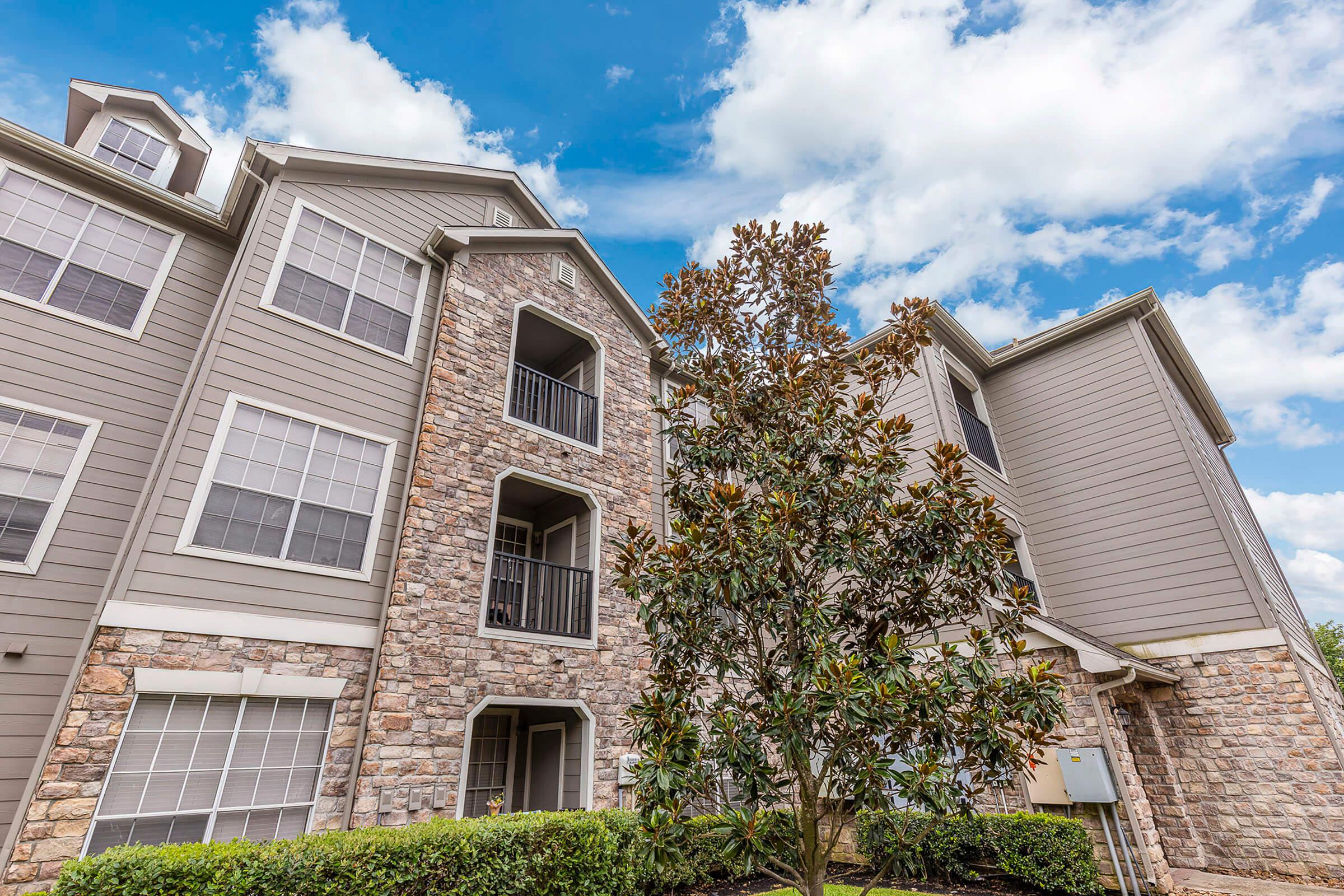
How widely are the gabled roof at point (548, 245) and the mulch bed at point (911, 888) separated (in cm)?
762

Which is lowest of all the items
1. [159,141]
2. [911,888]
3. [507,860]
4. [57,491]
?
[911,888]

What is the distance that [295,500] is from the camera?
6816 mm

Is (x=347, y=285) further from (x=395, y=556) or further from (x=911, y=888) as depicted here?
(x=911, y=888)

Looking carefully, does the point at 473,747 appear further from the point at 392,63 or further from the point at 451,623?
the point at 392,63

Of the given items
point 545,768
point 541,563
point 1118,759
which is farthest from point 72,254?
point 1118,759

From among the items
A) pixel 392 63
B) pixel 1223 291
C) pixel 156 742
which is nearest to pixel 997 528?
pixel 156 742

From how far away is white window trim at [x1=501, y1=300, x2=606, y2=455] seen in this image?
356 inches

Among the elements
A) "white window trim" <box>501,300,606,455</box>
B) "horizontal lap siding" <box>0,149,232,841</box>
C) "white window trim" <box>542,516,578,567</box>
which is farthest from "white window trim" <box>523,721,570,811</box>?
"horizontal lap siding" <box>0,149,232,841</box>

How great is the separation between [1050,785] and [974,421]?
7.32 meters

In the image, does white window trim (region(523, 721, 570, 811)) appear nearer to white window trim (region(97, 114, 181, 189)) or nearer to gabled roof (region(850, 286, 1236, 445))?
gabled roof (region(850, 286, 1236, 445))

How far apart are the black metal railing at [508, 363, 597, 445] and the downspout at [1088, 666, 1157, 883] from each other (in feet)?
27.4

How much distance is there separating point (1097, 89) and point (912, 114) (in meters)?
2.99

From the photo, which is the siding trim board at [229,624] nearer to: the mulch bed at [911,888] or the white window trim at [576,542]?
the white window trim at [576,542]

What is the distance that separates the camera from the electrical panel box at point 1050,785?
782cm
